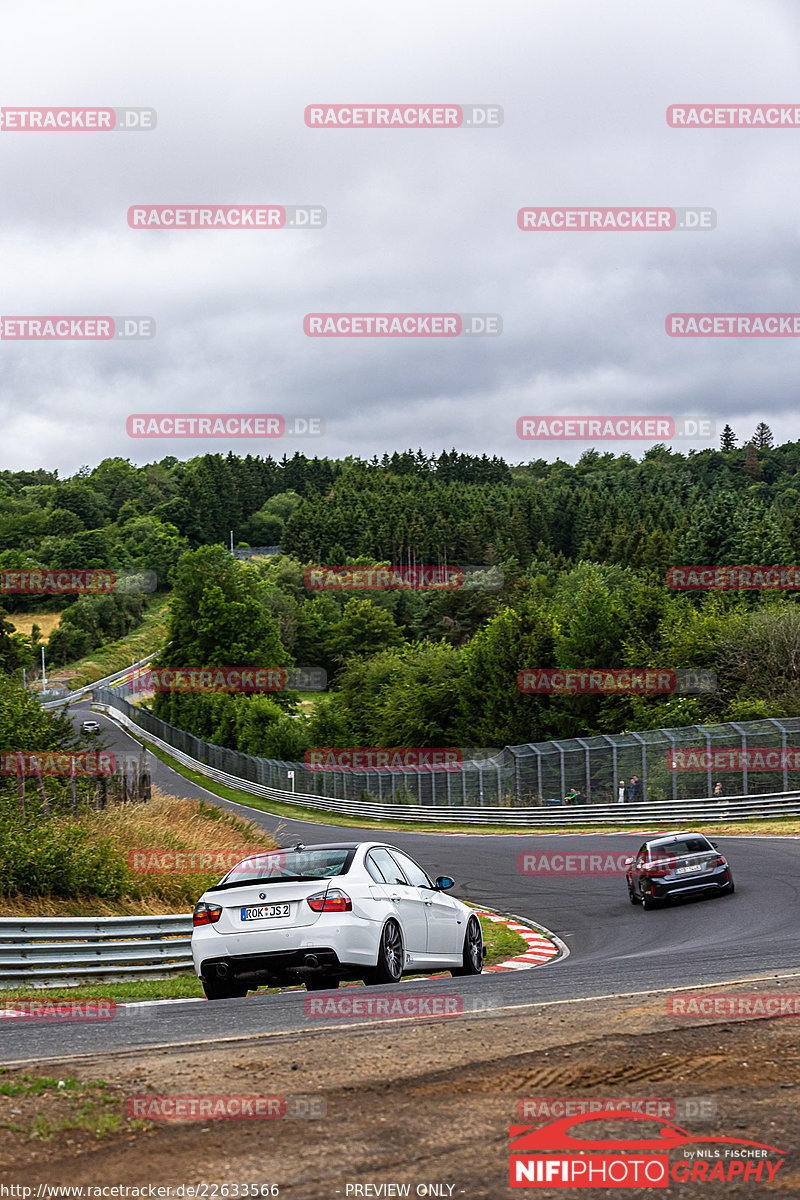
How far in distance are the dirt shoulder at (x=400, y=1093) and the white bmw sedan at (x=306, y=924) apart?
88.3 inches

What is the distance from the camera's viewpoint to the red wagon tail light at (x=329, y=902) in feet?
33.7

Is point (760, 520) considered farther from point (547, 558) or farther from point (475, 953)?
point (475, 953)

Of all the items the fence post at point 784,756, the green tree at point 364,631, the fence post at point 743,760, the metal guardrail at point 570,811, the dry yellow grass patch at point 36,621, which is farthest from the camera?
the dry yellow grass patch at point 36,621

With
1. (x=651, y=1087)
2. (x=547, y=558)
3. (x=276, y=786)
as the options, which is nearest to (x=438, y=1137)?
(x=651, y=1087)

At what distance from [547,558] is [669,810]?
386 ft

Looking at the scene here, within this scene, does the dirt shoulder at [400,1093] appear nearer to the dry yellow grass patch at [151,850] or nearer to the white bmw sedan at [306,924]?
the white bmw sedan at [306,924]

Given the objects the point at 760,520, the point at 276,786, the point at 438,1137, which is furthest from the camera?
the point at 760,520

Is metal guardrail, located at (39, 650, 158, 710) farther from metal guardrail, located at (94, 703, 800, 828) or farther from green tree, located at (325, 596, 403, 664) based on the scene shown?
metal guardrail, located at (94, 703, 800, 828)

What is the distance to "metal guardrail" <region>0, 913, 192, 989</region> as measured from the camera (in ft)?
41.0

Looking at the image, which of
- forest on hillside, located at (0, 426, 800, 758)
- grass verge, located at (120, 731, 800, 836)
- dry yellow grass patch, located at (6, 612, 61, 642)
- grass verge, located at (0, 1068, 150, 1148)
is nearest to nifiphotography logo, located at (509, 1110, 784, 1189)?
grass verge, located at (0, 1068, 150, 1148)

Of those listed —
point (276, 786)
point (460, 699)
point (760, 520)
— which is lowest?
point (276, 786)

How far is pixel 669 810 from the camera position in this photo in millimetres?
35500

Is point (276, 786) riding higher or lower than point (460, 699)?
lower

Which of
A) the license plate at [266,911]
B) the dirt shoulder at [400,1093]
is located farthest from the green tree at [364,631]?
the dirt shoulder at [400,1093]
